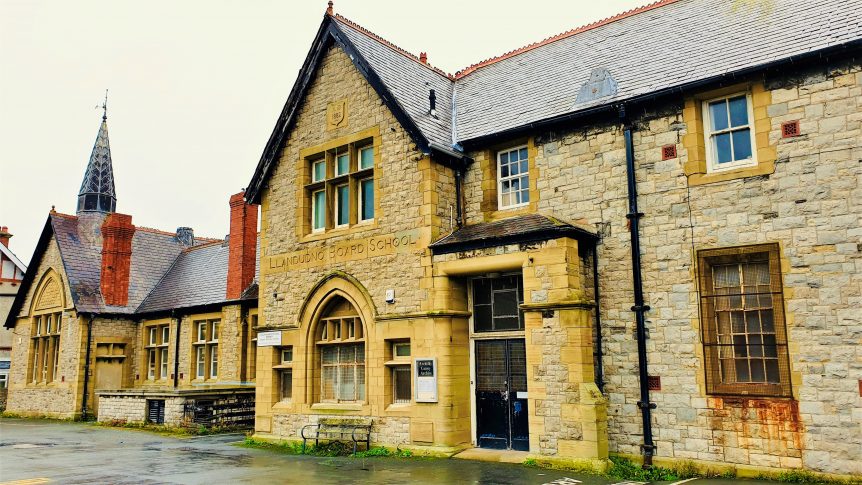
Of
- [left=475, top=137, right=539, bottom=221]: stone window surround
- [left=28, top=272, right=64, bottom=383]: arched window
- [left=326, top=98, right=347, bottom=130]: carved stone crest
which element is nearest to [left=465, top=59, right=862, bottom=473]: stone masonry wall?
[left=475, top=137, right=539, bottom=221]: stone window surround

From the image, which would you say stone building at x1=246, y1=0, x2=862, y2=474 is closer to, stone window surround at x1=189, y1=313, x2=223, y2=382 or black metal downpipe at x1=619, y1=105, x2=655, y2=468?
black metal downpipe at x1=619, y1=105, x2=655, y2=468

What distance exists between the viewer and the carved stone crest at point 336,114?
15.8 meters

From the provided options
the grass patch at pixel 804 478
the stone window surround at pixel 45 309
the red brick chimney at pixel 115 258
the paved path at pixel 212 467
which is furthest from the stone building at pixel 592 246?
the stone window surround at pixel 45 309

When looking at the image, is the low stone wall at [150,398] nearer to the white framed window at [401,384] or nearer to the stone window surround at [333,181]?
the stone window surround at [333,181]

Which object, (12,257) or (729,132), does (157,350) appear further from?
(729,132)

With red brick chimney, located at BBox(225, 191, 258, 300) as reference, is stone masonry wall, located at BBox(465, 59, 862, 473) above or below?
below

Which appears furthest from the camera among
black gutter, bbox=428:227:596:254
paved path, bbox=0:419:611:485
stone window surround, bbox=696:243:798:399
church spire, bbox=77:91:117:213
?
church spire, bbox=77:91:117:213

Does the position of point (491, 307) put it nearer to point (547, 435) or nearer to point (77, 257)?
point (547, 435)

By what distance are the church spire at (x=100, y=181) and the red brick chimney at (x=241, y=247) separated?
1095cm

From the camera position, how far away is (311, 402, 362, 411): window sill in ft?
47.3

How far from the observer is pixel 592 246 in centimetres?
1238

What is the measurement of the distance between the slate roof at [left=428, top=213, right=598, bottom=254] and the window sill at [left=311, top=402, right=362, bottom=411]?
12.4 feet

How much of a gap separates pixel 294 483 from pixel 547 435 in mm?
4183

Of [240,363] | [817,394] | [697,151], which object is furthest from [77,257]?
[817,394]
